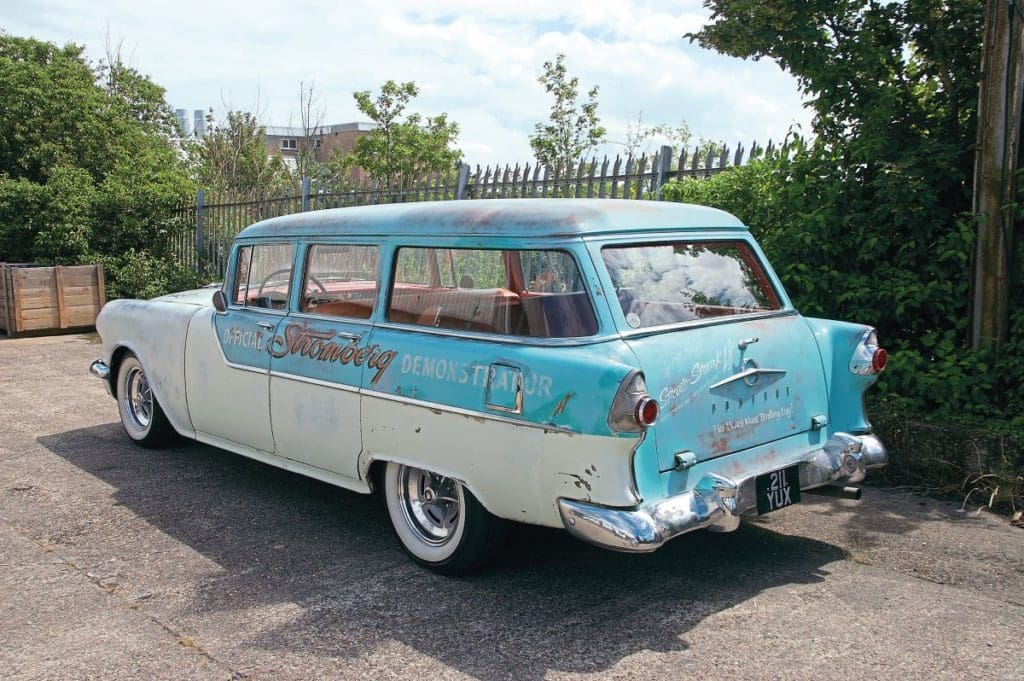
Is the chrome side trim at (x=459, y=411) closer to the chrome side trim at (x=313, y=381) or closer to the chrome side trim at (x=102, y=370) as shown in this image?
the chrome side trim at (x=313, y=381)

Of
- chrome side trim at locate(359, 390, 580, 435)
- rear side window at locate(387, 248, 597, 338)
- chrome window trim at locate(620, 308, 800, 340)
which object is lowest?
chrome side trim at locate(359, 390, 580, 435)

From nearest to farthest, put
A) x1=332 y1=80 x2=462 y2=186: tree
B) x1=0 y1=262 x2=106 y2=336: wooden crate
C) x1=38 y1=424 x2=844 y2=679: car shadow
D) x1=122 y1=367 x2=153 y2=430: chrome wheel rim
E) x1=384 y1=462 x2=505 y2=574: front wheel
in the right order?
x1=38 y1=424 x2=844 y2=679: car shadow < x1=384 y1=462 x2=505 y2=574: front wheel < x1=122 y1=367 x2=153 y2=430: chrome wheel rim < x1=0 y1=262 x2=106 y2=336: wooden crate < x1=332 y1=80 x2=462 y2=186: tree

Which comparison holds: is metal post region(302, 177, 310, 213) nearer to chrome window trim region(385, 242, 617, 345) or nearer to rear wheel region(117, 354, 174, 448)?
rear wheel region(117, 354, 174, 448)

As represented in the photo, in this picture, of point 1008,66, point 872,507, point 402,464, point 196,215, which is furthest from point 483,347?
point 196,215

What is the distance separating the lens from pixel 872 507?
5211mm

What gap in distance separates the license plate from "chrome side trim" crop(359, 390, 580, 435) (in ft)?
3.18

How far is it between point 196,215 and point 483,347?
12.2 m

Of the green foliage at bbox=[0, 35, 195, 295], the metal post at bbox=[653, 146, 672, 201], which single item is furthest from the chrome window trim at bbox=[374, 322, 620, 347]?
the green foliage at bbox=[0, 35, 195, 295]

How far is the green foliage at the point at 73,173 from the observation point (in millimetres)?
14188

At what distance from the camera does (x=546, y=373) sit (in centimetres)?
360

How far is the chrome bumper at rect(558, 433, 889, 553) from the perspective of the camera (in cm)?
341

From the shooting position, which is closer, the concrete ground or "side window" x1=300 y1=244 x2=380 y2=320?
the concrete ground

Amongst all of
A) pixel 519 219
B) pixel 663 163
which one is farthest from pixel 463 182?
pixel 519 219

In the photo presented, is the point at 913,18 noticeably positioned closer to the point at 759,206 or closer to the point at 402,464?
the point at 759,206
